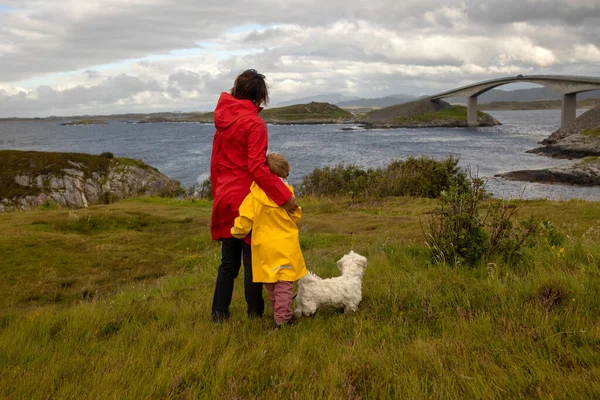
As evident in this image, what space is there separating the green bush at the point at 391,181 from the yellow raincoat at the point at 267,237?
13.6 m

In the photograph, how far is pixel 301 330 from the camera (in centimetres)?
371

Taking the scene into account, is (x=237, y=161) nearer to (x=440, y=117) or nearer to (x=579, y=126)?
(x=579, y=126)

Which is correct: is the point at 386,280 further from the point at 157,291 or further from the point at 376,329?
the point at 157,291

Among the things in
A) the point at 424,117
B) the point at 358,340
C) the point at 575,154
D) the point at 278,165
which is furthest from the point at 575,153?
the point at 424,117

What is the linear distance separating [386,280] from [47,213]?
1053 cm

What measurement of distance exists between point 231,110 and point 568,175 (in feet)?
114

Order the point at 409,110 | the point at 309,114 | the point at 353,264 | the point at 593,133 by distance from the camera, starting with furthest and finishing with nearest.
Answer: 1. the point at 309,114
2. the point at 409,110
3. the point at 593,133
4. the point at 353,264

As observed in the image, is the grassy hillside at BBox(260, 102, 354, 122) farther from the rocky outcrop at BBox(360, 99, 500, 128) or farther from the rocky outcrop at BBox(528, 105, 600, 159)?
the rocky outcrop at BBox(528, 105, 600, 159)

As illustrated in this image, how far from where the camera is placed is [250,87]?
4023 millimetres

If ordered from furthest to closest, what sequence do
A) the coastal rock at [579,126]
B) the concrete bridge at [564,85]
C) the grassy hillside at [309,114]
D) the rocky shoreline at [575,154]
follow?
the grassy hillside at [309,114] → the concrete bridge at [564,85] → the coastal rock at [579,126] → the rocky shoreline at [575,154]

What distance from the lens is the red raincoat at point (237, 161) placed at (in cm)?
379

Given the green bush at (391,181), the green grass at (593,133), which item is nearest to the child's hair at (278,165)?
the green bush at (391,181)

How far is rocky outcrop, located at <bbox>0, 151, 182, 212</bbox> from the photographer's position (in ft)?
65.4

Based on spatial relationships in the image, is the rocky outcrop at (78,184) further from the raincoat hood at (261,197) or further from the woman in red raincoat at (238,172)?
the raincoat hood at (261,197)
